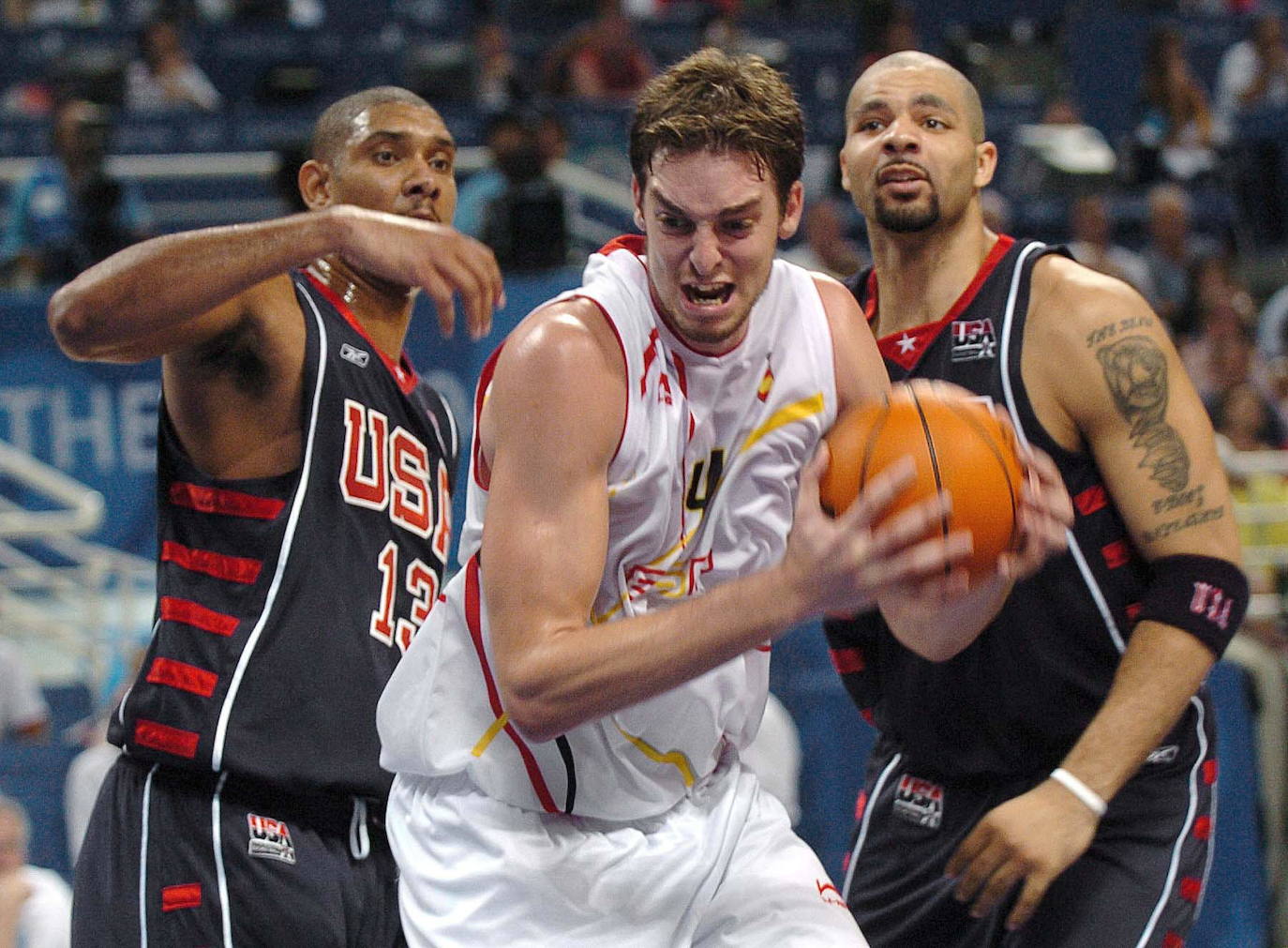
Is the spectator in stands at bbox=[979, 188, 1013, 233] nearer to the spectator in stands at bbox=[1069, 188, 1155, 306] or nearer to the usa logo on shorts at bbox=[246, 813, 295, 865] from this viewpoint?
the spectator in stands at bbox=[1069, 188, 1155, 306]

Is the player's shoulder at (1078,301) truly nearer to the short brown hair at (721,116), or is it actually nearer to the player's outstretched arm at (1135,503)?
the player's outstretched arm at (1135,503)

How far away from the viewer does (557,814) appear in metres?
3.17

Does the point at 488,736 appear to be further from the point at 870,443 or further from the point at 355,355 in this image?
the point at 355,355

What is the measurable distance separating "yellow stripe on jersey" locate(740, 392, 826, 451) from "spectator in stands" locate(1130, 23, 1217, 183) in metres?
9.87

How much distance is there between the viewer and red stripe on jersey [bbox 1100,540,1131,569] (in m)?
3.87

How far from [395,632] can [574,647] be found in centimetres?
112

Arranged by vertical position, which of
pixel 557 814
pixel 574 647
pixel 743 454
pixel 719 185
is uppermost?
pixel 719 185

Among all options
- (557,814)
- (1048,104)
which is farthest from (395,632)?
(1048,104)

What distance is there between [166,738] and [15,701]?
4251mm

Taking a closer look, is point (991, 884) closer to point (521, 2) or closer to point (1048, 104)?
point (1048, 104)

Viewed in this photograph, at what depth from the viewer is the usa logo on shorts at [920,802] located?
408 cm

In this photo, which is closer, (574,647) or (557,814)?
(574,647)

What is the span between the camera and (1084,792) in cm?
355

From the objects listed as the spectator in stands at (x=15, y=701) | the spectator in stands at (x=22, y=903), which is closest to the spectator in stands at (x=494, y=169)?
the spectator in stands at (x=15, y=701)
